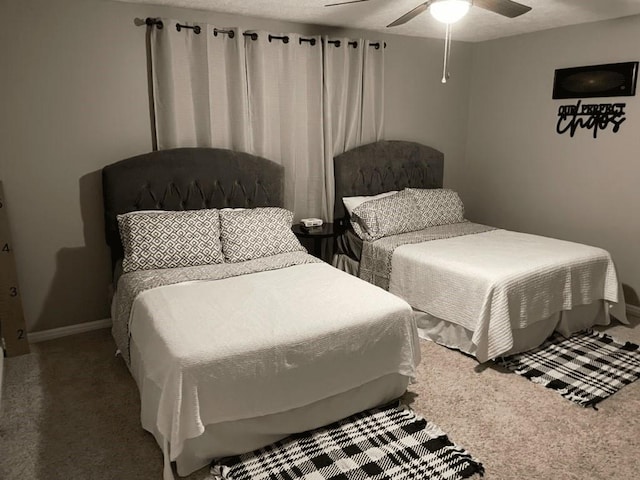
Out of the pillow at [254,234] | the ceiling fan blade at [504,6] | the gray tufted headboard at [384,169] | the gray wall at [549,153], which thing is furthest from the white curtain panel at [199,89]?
the gray wall at [549,153]

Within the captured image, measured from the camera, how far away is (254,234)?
10.6 ft

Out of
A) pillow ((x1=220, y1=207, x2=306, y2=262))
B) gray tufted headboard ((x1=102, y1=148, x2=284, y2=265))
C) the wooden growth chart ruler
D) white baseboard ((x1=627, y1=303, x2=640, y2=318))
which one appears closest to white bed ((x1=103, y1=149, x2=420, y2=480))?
pillow ((x1=220, y1=207, x2=306, y2=262))

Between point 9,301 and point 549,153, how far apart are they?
13.7ft

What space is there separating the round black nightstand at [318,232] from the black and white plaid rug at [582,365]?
1.49m

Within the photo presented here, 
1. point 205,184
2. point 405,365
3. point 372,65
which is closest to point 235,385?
point 405,365

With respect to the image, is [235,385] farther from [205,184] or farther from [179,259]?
[205,184]

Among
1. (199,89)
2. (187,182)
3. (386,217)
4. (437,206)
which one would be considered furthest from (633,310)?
(199,89)

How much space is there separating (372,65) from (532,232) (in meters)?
2.07

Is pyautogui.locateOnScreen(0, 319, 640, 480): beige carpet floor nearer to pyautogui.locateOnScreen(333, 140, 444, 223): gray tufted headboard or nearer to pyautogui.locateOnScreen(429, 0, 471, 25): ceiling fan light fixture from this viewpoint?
pyautogui.locateOnScreen(333, 140, 444, 223): gray tufted headboard

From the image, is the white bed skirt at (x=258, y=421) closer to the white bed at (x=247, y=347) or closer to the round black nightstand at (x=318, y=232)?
the white bed at (x=247, y=347)

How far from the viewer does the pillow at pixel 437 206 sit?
13.4ft

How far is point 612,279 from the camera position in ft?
11.2

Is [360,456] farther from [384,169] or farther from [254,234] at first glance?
[384,169]

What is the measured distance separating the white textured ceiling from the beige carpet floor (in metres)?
2.31
